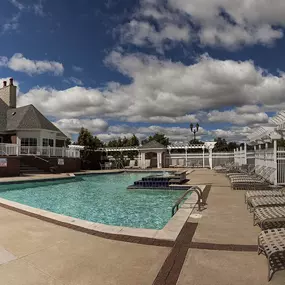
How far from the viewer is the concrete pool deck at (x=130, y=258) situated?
10.4 ft

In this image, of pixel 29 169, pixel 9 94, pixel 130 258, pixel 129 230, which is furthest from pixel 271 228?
pixel 9 94

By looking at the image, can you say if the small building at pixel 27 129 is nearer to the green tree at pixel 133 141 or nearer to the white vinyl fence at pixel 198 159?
the white vinyl fence at pixel 198 159

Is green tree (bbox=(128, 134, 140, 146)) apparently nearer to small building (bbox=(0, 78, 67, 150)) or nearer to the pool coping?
small building (bbox=(0, 78, 67, 150))

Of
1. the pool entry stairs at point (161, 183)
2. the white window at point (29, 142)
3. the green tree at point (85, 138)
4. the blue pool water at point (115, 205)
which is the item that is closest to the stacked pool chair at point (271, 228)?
the blue pool water at point (115, 205)

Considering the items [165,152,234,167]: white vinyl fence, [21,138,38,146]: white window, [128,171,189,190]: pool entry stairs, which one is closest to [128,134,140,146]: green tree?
[165,152,234,167]: white vinyl fence

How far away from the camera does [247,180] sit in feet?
37.2

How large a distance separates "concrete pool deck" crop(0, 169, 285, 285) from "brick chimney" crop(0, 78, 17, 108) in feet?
88.0

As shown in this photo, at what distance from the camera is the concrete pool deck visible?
318 cm

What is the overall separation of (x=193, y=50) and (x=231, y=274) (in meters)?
17.2

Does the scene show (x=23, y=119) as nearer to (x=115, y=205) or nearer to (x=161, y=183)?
(x=161, y=183)

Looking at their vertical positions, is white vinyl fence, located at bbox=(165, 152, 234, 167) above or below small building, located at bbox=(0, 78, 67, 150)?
below

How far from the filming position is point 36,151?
2319cm

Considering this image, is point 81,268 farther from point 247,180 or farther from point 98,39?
point 98,39

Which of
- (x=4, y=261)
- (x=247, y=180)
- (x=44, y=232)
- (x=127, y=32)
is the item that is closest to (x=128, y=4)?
(x=127, y=32)
